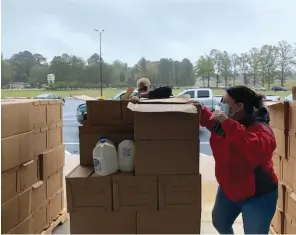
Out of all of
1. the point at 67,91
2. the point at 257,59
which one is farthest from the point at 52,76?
the point at 257,59

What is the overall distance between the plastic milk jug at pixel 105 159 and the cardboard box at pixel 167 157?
0.13 metres

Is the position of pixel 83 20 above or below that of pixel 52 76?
above

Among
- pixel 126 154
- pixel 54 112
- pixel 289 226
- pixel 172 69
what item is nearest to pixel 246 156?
pixel 126 154

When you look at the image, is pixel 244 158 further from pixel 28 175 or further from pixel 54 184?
pixel 54 184

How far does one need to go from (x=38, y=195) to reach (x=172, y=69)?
2970 millimetres

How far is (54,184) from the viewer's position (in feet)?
8.93

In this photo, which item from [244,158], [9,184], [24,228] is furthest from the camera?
[24,228]

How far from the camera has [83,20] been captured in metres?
4.32

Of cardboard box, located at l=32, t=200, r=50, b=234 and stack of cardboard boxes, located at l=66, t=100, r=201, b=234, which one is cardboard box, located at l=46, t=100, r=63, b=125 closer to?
cardboard box, located at l=32, t=200, r=50, b=234

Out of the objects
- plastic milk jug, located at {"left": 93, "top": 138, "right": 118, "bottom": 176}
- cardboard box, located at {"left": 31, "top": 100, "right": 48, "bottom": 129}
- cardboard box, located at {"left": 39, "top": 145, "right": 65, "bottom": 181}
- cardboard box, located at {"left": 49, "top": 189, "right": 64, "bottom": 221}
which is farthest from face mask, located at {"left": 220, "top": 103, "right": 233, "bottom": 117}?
cardboard box, located at {"left": 49, "top": 189, "right": 64, "bottom": 221}

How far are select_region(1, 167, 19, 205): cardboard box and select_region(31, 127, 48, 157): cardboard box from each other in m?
0.27

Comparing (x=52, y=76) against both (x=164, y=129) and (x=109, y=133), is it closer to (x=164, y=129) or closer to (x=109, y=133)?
(x=109, y=133)

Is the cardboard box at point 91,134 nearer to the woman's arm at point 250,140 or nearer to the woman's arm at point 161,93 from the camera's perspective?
the woman's arm at point 161,93

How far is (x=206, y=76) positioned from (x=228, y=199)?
3.30 meters
